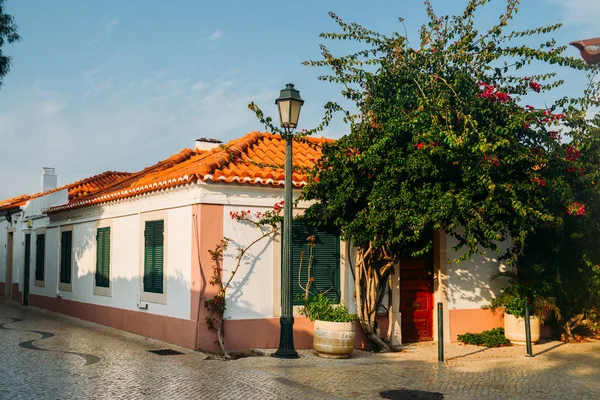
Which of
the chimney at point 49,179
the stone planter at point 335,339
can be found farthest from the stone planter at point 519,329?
the chimney at point 49,179

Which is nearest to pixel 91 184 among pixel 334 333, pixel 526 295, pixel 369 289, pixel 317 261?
pixel 317 261

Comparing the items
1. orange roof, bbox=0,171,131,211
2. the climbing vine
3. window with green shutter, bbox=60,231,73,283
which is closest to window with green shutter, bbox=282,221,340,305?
the climbing vine

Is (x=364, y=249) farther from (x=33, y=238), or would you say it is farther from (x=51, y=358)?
(x=33, y=238)

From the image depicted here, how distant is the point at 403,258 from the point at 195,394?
6540 millimetres

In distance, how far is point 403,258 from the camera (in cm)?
1342

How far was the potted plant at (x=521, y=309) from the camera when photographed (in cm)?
1288

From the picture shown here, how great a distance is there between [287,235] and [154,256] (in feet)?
12.5

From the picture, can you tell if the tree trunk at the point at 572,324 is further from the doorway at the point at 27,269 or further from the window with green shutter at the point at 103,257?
the doorway at the point at 27,269

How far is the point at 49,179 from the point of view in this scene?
84.3 feet

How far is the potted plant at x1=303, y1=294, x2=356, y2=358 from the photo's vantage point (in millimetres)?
10906

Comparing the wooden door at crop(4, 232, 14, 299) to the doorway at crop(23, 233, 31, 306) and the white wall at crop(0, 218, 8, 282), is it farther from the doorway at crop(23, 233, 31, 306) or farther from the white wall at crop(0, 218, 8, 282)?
the doorway at crop(23, 233, 31, 306)

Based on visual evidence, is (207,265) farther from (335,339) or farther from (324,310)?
(335,339)

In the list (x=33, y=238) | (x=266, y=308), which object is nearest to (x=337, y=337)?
(x=266, y=308)

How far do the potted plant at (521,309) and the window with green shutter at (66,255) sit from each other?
37.7 ft
